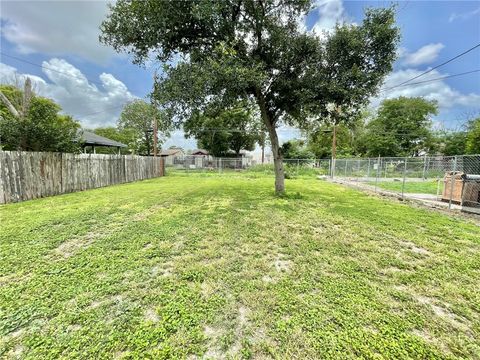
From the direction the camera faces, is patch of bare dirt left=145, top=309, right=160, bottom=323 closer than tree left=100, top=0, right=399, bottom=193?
Yes

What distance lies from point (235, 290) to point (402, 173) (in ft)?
55.7

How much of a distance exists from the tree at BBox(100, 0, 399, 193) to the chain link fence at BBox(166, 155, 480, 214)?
397cm

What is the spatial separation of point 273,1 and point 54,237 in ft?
26.0

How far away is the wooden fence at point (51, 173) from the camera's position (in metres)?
6.49

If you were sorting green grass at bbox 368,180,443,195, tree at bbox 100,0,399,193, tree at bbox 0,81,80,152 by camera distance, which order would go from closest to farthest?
tree at bbox 100,0,399,193, tree at bbox 0,81,80,152, green grass at bbox 368,180,443,195

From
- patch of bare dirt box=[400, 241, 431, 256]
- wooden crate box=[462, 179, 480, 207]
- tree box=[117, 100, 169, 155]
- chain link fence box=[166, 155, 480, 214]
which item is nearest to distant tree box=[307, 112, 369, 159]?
chain link fence box=[166, 155, 480, 214]

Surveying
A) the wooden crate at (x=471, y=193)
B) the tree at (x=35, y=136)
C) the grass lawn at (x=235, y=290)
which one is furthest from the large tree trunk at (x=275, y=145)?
the tree at (x=35, y=136)

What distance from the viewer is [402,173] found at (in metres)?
15.3

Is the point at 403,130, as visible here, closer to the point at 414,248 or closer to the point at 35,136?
the point at 414,248

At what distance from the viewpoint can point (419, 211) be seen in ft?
20.9

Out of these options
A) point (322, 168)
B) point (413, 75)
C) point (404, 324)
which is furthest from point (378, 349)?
point (322, 168)

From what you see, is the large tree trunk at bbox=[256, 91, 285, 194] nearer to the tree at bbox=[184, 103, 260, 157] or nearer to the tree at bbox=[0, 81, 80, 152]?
the tree at bbox=[0, 81, 80, 152]

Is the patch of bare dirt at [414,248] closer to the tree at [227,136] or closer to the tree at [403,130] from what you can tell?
the tree at [227,136]

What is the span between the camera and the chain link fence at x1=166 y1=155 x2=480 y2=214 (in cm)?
704
